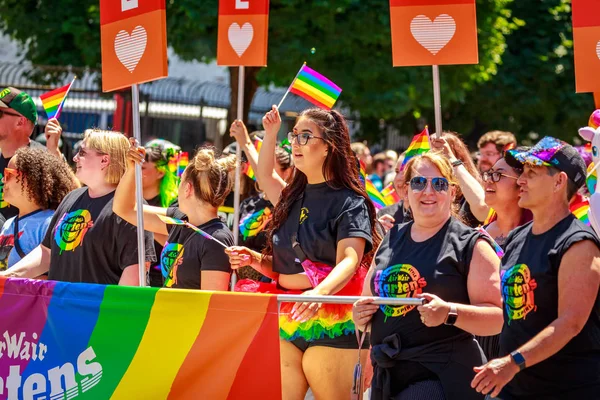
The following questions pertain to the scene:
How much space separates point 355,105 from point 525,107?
5713 mm

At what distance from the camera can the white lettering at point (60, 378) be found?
471 centimetres

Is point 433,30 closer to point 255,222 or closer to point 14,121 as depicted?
point 255,222

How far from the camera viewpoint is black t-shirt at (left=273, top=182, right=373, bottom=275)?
4.91 meters

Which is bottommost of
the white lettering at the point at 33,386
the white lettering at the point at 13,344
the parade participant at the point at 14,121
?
the white lettering at the point at 33,386

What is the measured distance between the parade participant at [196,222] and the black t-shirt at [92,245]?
0.13 m

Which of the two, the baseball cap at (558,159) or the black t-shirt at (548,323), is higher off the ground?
the baseball cap at (558,159)

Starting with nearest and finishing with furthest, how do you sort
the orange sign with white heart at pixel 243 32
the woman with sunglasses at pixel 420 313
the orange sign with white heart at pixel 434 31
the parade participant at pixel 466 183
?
the woman with sunglasses at pixel 420 313, the parade participant at pixel 466 183, the orange sign with white heart at pixel 434 31, the orange sign with white heart at pixel 243 32

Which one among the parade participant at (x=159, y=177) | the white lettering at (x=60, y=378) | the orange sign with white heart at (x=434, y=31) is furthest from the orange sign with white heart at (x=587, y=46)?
the white lettering at (x=60, y=378)

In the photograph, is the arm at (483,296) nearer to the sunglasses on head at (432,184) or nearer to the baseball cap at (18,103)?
the sunglasses on head at (432,184)

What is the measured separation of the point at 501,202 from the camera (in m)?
5.47

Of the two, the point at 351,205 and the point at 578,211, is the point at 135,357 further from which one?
the point at 578,211

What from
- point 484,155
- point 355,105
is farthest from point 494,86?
point 484,155

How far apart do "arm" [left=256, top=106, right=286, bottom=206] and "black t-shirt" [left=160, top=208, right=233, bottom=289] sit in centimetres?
35

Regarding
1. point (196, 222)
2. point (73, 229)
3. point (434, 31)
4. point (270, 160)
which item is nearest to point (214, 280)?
point (196, 222)
